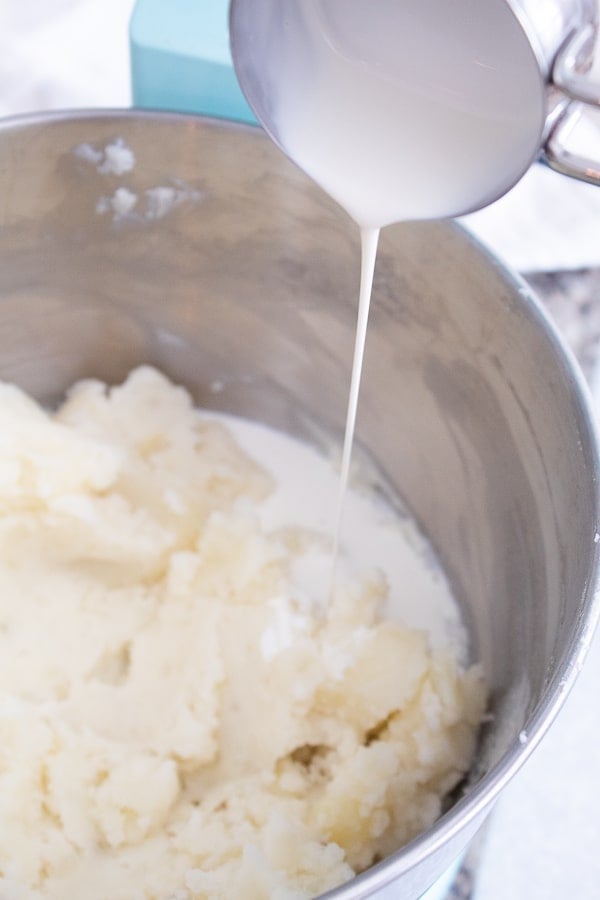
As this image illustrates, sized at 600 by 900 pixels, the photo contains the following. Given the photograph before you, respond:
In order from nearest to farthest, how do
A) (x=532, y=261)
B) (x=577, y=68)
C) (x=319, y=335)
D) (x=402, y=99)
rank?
(x=577, y=68) → (x=402, y=99) → (x=319, y=335) → (x=532, y=261)

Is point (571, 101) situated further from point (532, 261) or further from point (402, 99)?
point (532, 261)

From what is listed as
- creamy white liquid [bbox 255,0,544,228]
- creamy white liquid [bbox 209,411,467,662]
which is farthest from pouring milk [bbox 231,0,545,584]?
creamy white liquid [bbox 209,411,467,662]

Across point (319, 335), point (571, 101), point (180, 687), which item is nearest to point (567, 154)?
point (571, 101)

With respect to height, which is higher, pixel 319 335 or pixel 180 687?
pixel 319 335

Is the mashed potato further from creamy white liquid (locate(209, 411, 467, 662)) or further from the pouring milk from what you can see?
the pouring milk

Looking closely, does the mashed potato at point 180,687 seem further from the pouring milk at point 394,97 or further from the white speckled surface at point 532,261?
the pouring milk at point 394,97

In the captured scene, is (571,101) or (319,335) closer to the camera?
(571,101)

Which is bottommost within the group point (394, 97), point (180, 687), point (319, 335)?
point (180, 687)

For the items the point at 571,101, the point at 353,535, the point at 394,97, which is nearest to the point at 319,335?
the point at 353,535

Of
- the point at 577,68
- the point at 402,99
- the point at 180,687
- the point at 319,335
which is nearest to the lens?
the point at 577,68
